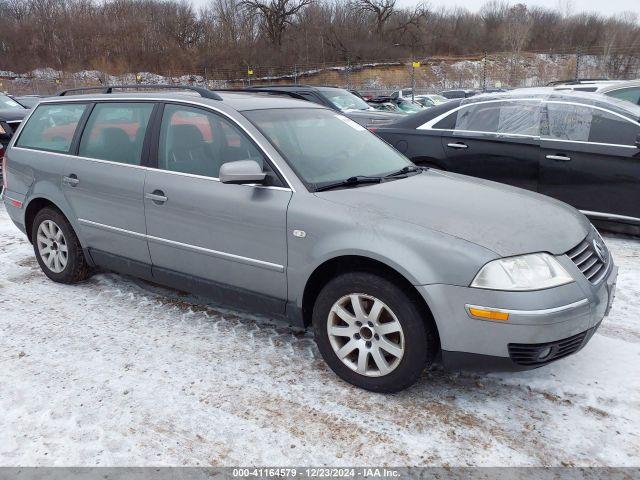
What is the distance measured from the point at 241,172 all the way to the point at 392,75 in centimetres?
5177

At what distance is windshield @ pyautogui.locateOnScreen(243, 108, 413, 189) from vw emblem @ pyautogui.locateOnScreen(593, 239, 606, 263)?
1351 mm

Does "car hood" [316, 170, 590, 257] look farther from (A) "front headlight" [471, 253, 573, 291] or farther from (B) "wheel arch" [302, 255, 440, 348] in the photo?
(B) "wheel arch" [302, 255, 440, 348]

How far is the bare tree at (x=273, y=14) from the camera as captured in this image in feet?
197

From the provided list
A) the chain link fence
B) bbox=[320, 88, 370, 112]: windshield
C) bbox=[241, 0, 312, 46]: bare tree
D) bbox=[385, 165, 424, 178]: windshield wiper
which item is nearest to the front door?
bbox=[385, 165, 424, 178]: windshield wiper

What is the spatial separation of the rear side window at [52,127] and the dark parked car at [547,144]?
3.76 metres

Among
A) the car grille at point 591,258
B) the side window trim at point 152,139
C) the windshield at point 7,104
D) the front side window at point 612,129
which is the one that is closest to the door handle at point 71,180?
the side window trim at point 152,139

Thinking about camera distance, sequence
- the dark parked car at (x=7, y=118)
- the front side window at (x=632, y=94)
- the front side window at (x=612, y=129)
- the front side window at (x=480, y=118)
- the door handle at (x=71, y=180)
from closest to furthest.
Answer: the door handle at (x=71, y=180), the front side window at (x=612, y=129), the front side window at (x=480, y=118), the dark parked car at (x=7, y=118), the front side window at (x=632, y=94)

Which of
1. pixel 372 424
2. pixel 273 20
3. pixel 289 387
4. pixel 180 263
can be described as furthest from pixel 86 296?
pixel 273 20

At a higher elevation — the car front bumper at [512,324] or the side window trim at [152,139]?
the side window trim at [152,139]

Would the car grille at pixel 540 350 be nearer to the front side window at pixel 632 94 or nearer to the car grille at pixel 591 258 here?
the car grille at pixel 591 258

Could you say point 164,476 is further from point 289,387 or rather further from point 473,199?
point 473,199

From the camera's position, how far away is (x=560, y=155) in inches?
223

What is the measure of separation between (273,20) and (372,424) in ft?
208

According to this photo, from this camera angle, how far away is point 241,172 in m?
3.15
